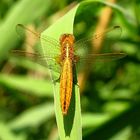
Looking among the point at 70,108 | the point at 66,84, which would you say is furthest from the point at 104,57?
A: the point at 70,108

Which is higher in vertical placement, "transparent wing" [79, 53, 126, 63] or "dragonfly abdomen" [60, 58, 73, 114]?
"transparent wing" [79, 53, 126, 63]

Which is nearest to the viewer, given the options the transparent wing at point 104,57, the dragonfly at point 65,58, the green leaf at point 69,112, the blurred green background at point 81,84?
the green leaf at point 69,112

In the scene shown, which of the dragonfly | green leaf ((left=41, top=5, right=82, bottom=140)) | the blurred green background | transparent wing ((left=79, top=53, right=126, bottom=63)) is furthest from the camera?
the blurred green background

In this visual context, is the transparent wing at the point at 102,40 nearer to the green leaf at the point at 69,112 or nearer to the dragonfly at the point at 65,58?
the dragonfly at the point at 65,58

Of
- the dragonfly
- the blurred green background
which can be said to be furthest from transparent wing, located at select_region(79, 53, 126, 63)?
the blurred green background

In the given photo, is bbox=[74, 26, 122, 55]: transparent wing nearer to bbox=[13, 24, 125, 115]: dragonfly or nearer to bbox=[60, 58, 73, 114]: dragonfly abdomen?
bbox=[13, 24, 125, 115]: dragonfly

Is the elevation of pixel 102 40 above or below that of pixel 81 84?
above

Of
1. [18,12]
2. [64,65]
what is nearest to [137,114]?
[64,65]

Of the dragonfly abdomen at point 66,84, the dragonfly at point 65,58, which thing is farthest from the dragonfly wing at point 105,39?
the dragonfly abdomen at point 66,84

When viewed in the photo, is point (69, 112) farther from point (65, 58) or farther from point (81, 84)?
point (81, 84)
